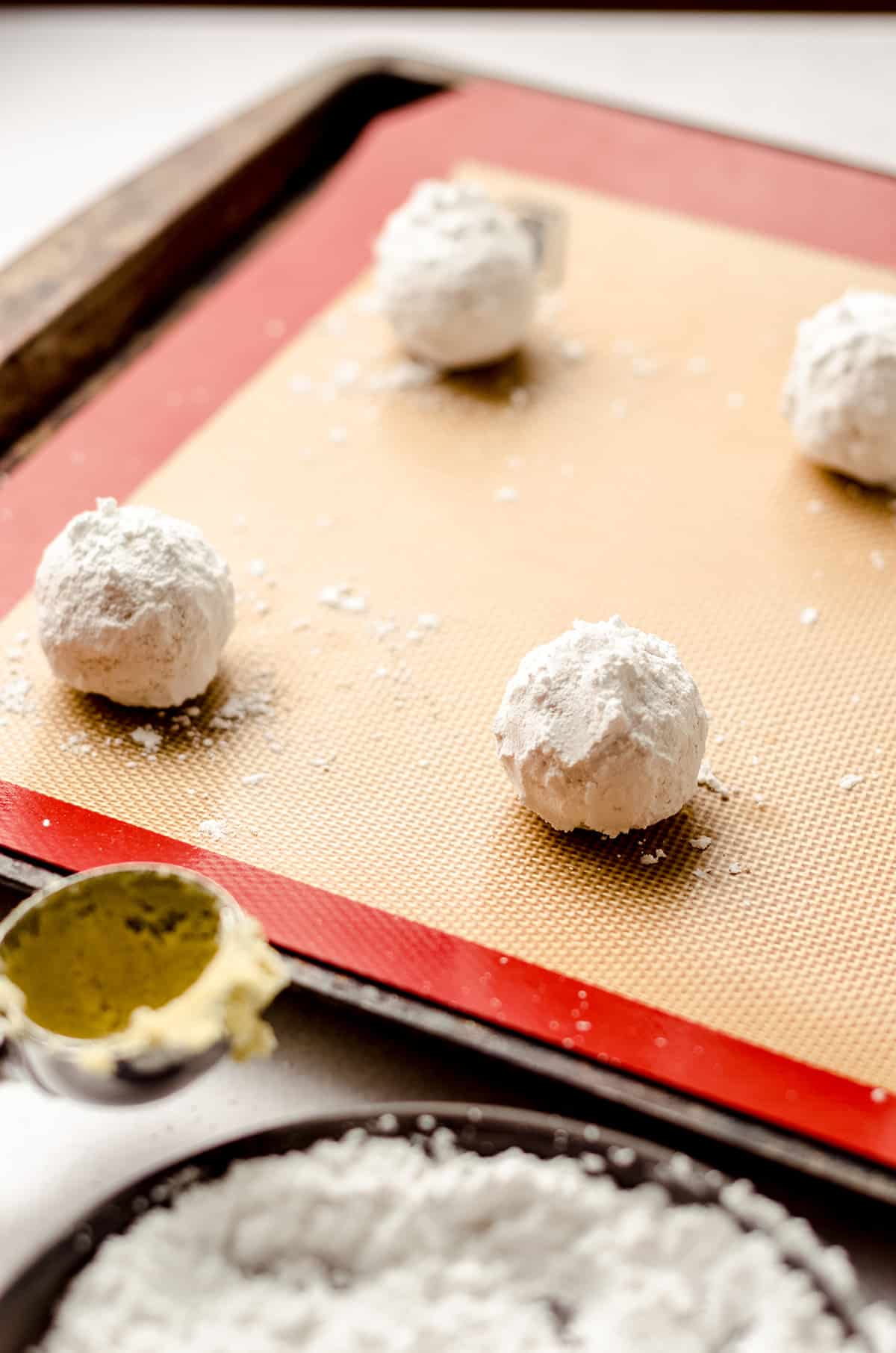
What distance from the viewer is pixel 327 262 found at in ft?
7.02

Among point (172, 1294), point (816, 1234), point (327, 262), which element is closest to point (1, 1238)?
point (172, 1294)

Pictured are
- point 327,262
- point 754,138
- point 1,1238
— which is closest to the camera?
point 1,1238

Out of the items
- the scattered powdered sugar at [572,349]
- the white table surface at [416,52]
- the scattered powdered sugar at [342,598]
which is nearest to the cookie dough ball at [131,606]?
the scattered powdered sugar at [342,598]

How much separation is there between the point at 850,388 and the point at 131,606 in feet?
2.73

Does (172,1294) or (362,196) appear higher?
(362,196)

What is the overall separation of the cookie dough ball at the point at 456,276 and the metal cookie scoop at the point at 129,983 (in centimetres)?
97

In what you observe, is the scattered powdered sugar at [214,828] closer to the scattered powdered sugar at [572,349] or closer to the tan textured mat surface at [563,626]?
the tan textured mat surface at [563,626]

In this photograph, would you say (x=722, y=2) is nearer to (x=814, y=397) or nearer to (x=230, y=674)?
(x=814, y=397)

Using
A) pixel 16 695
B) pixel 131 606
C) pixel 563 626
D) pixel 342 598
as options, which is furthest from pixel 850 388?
pixel 16 695

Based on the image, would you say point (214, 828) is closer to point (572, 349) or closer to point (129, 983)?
point (129, 983)

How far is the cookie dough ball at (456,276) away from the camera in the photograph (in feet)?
6.04

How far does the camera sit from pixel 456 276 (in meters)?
1.83

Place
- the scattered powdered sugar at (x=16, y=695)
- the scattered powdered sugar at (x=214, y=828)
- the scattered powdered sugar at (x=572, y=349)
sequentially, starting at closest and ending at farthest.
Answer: the scattered powdered sugar at (x=214, y=828), the scattered powdered sugar at (x=16, y=695), the scattered powdered sugar at (x=572, y=349)

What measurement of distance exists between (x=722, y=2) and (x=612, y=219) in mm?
1283
